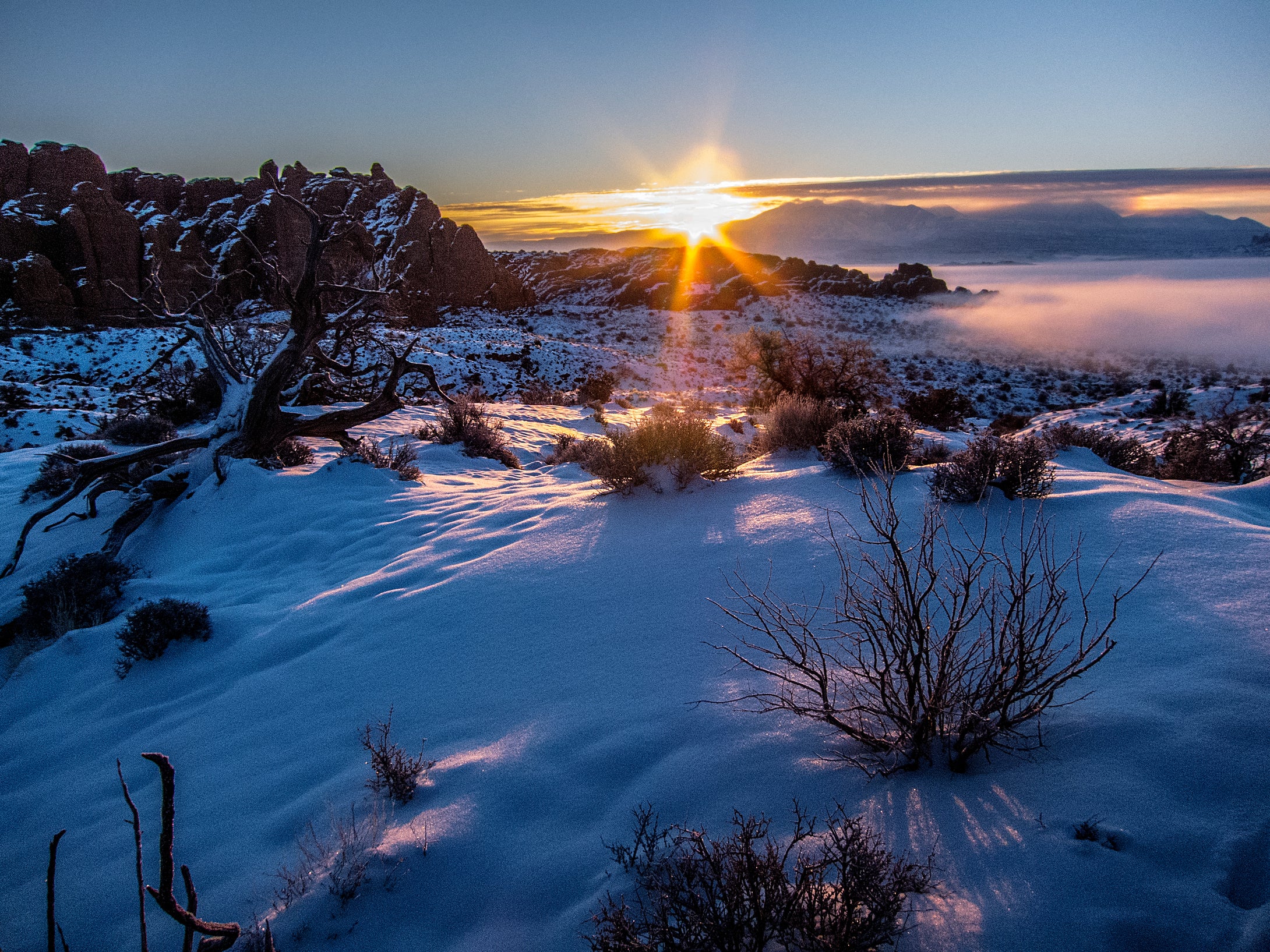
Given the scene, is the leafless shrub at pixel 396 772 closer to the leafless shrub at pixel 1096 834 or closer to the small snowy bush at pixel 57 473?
the leafless shrub at pixel 1096 834

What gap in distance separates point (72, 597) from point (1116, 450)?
1035 cm

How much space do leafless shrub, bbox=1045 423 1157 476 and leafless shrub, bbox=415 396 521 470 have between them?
290 inches

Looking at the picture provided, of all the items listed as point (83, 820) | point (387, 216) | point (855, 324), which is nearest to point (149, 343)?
point (83, 820)

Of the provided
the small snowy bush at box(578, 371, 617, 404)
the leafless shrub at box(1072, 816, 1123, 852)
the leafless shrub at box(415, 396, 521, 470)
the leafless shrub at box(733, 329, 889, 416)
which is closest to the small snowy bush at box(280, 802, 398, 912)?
the leafless shrub at box(1072, 816, 1123, 852)

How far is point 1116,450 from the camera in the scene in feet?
23.4

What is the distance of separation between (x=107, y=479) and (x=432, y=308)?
129 feet

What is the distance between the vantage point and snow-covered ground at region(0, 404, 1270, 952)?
1811mm

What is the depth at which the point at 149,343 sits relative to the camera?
2508 centimetres

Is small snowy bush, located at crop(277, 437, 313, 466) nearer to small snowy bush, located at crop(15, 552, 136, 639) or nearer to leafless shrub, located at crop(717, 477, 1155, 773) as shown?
small snowy bush, located at crop(15, 552, 136, 639)

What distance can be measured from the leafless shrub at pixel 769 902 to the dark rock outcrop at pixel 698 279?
53939 mm

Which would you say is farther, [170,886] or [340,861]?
[340,861]

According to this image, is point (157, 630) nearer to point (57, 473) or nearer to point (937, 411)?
point (57, 473)

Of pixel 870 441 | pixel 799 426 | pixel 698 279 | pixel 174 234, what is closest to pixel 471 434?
pixel 799 426

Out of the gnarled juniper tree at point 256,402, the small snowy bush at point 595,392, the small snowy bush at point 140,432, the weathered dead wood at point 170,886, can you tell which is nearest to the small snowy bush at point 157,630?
the gnarled juniper tree at point 256,402
